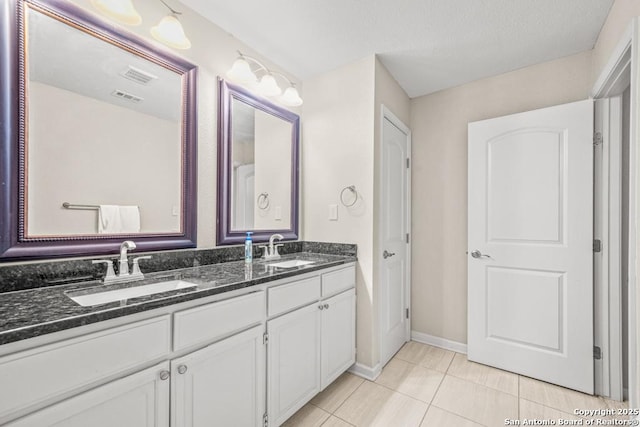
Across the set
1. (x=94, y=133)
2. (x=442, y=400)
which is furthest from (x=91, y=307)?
(x=442, y=400)

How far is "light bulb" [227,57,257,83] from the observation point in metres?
1.79

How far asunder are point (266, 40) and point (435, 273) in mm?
2381

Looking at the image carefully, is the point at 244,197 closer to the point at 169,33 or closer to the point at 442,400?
the point at 169,33

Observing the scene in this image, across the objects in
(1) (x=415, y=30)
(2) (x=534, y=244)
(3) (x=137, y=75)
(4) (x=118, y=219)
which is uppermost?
(1) (x=415, y=30)

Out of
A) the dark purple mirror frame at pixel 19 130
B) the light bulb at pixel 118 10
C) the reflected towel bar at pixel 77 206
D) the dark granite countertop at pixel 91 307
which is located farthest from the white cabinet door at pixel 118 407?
the light bulb at pixel 118 10

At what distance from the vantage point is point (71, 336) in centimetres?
81

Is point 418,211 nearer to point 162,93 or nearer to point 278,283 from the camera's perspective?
point 278,283

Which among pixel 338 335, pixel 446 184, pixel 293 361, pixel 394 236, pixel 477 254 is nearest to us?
pixel 293 361

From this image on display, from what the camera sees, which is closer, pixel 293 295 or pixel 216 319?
pixel 216 319

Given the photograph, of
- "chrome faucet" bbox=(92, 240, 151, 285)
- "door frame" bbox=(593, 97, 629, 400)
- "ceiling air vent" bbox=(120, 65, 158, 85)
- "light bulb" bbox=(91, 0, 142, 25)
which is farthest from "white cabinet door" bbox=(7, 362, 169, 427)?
"door frame" bbox=(593, 97, 629, 400)

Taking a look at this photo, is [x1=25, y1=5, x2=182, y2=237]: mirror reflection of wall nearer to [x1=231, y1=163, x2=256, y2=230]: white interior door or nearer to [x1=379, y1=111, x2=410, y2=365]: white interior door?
[x1=231, y1=163, x2=256, y2=230]: white interior door

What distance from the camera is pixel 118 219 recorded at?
1385 millimetres

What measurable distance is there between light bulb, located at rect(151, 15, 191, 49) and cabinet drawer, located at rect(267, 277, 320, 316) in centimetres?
135

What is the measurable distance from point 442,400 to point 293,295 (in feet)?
4.03
